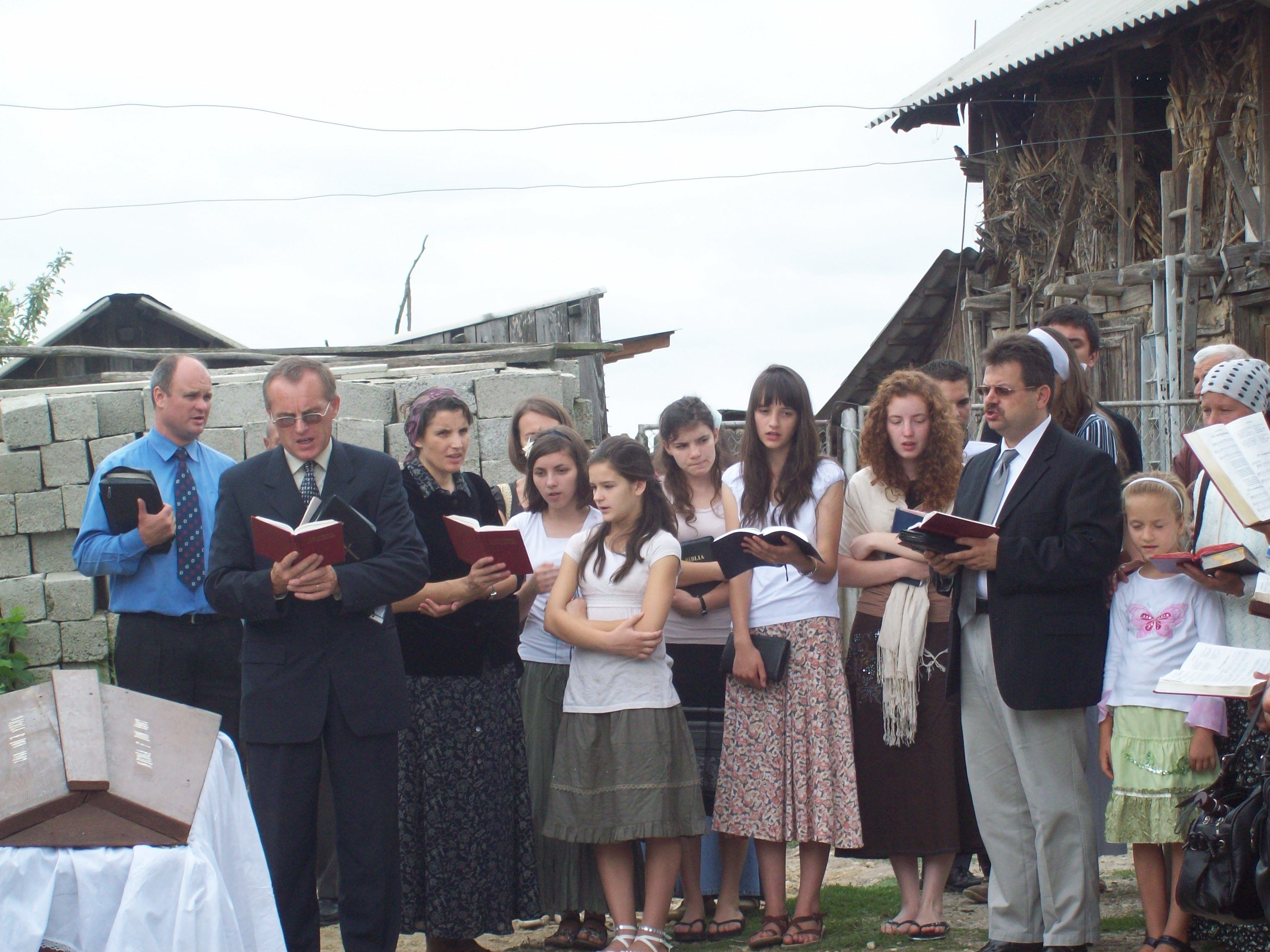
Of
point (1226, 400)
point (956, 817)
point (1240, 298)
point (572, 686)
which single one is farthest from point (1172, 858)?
point (1240, 298)

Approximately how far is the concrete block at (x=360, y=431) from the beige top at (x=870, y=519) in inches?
138

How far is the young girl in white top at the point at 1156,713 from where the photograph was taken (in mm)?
3961

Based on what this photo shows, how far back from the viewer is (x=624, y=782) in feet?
14.5

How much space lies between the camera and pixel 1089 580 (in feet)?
12.9

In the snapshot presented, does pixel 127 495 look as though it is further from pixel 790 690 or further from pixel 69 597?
pixel 69 597

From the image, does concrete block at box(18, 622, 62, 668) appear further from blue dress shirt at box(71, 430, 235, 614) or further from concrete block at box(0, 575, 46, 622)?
blue dress shirt at box(71, 430, 235, 614)

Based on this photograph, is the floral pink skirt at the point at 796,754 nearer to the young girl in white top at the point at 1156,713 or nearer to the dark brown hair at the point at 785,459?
the dark brown hair at the point at 785,459

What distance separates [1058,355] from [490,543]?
91.1 inches

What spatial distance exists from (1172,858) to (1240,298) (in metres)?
8.87

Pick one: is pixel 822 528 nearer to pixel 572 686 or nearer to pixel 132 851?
pixel 572 686

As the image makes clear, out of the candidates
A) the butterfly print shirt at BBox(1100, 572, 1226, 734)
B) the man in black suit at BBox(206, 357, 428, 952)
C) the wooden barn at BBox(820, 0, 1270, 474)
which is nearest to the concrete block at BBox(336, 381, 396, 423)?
the man in black suit at BBox(206, 357, 428, 952)

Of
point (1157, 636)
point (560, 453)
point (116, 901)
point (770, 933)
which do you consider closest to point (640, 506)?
point (560, 453)

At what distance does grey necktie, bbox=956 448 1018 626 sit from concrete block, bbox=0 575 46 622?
5.95 metres

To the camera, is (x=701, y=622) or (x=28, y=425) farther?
(x=28, y=425)
